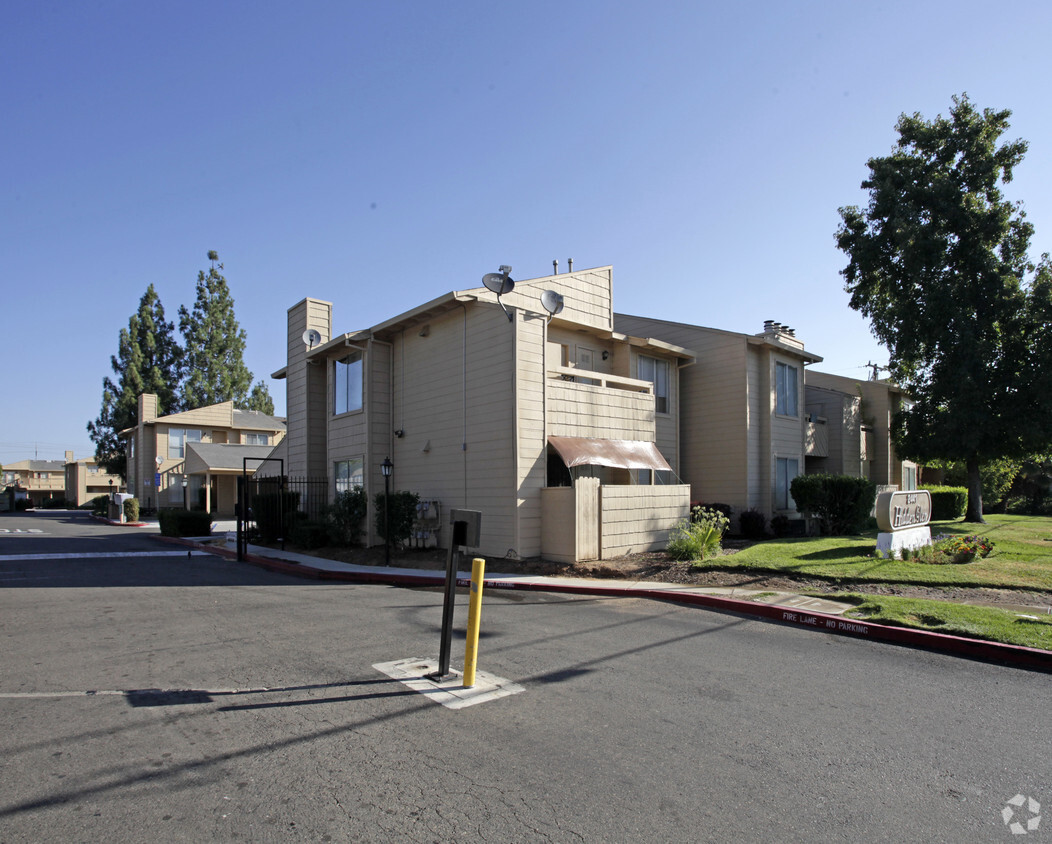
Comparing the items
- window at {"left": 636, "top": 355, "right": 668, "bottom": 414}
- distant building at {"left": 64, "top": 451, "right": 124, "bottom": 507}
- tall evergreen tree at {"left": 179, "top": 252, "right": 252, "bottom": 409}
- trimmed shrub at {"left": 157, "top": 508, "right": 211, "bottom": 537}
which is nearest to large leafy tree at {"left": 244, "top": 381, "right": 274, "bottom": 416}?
tall evergreen tree at {"left": 179, "top": 252, "right": 252, "bottom": 409}

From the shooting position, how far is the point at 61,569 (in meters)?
15.1

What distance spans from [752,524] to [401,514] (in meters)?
9.74

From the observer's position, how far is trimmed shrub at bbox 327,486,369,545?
17734mm

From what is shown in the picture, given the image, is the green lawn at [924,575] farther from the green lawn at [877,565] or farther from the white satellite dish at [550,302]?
the white satellite dish at [550,302]

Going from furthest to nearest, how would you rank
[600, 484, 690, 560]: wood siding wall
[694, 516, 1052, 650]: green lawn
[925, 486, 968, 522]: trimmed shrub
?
[925, 486, 968, 522]: trimmed shrub < [600, 484, 690, 560]: wood siding wall < [694, 516, 1052, 650]: green lawn

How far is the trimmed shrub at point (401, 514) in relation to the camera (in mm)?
16141

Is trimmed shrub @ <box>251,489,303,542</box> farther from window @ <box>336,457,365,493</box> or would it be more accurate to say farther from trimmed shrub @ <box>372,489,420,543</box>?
trimmed shrub @ <box>372,489,420,543</box>

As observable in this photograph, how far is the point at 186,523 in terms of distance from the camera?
24672 mm

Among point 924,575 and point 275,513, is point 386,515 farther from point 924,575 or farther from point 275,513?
point 924,575

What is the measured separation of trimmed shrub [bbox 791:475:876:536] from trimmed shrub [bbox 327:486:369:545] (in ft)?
39.2

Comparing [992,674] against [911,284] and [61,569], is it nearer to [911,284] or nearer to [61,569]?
[61,569]

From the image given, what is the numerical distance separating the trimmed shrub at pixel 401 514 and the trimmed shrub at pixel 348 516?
4.37 ft

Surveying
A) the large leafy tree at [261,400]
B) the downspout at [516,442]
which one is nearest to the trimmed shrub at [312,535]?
the downspout at [516,442]

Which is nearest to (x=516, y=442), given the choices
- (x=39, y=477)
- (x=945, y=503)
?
(x=945, y=503)
